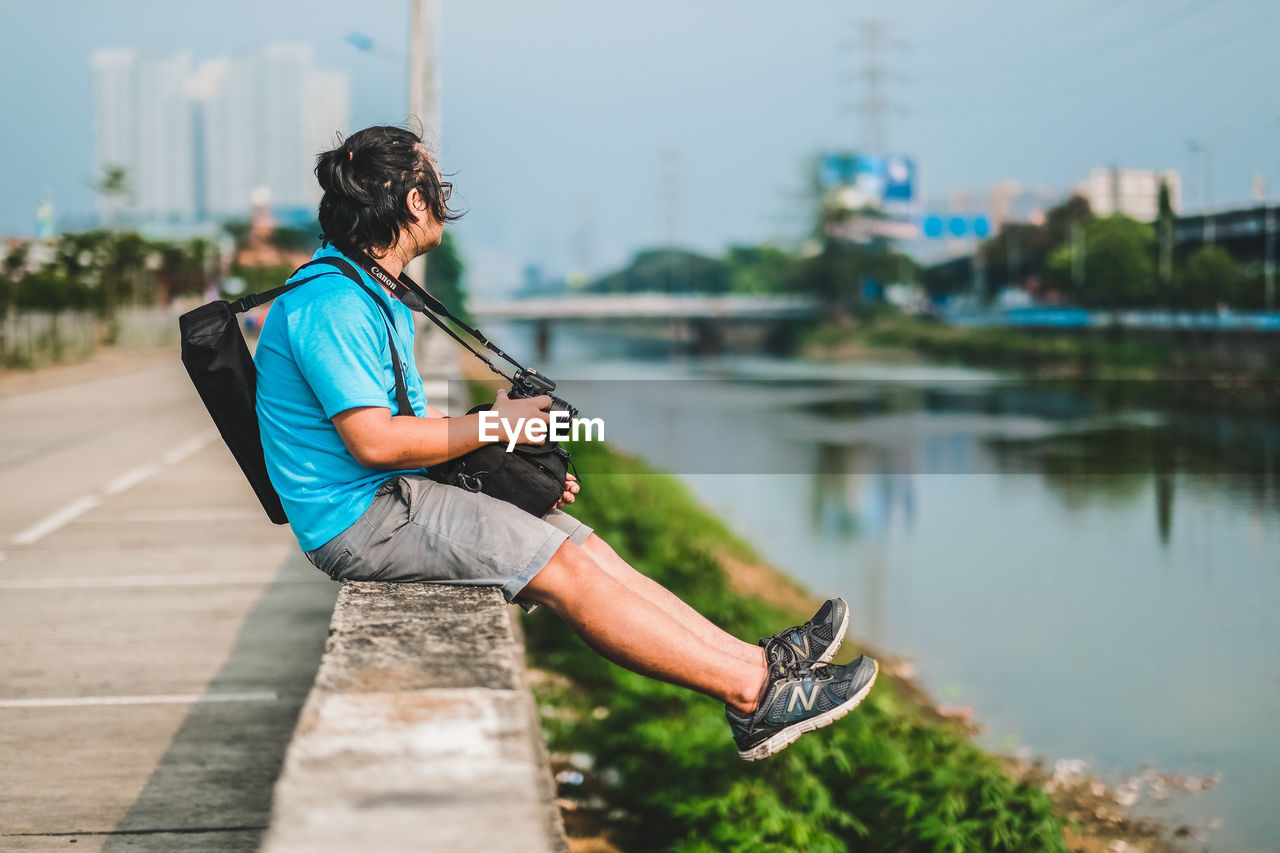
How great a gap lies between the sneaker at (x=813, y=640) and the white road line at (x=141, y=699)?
2.48 m

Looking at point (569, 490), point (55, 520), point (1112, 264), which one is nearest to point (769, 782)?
point (569, 490)

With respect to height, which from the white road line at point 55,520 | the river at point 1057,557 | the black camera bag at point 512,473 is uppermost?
the black camera bag at point 512,473

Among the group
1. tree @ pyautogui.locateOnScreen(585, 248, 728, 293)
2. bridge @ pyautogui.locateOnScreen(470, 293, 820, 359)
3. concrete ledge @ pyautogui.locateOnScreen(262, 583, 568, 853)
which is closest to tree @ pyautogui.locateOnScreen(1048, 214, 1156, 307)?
bridge @ pyautogui.locateOnScreen(470, 293, 820, 359)

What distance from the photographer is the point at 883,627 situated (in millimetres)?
12695

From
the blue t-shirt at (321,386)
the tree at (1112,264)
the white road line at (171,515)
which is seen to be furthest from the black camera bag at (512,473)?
the tree at (1112,264)

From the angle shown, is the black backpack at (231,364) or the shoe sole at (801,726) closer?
the black backpack at (231,364)

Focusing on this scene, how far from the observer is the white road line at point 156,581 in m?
7.07

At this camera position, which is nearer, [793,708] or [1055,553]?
[793,708]

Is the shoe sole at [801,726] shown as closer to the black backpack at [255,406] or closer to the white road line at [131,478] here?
the black backpack at [255,406]

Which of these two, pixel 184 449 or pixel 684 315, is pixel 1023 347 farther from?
pixel 184 449

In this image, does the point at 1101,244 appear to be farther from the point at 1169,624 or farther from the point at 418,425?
the point at 418,425

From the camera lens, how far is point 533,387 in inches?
128

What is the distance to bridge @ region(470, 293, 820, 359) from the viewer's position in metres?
73.8

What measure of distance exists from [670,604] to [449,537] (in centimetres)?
54
